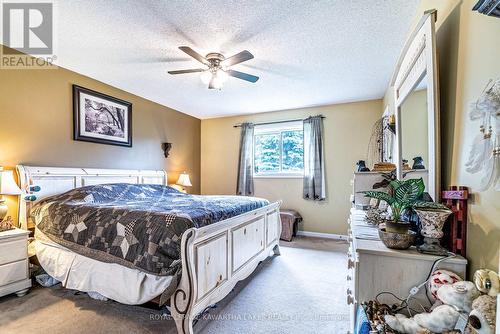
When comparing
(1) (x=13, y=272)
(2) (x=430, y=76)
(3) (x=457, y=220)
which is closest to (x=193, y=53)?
(2) (x=430, y=76)

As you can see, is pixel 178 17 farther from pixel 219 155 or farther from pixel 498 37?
pixel 219 155

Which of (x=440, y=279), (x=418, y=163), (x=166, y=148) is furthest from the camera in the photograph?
(x=166, y=148)

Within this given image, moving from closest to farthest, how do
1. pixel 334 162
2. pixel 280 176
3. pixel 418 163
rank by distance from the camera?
1. pixel 418 163
2. pixel 334 162
3. pixel 280 176

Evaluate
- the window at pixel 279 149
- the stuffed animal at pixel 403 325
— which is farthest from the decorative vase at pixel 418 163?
the window at pixel 279 149

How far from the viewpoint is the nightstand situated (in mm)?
2150

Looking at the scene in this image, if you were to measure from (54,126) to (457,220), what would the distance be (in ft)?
12.8

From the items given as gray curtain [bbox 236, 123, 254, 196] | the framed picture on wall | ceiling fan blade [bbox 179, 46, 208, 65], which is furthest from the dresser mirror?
the framed picture on wall

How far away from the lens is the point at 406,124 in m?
1.81

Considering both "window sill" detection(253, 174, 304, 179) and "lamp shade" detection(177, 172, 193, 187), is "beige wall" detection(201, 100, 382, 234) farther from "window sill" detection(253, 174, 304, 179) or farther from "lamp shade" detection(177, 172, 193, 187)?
"lamp shade" detection(177, 172, 193, 187)

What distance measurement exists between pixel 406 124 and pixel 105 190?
318cm

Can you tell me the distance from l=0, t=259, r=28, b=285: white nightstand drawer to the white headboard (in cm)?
50

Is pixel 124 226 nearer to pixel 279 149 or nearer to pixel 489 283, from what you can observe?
pixel 489 283

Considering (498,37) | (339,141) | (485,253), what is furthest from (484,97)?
(339,141)

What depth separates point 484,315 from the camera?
0.71 meters
